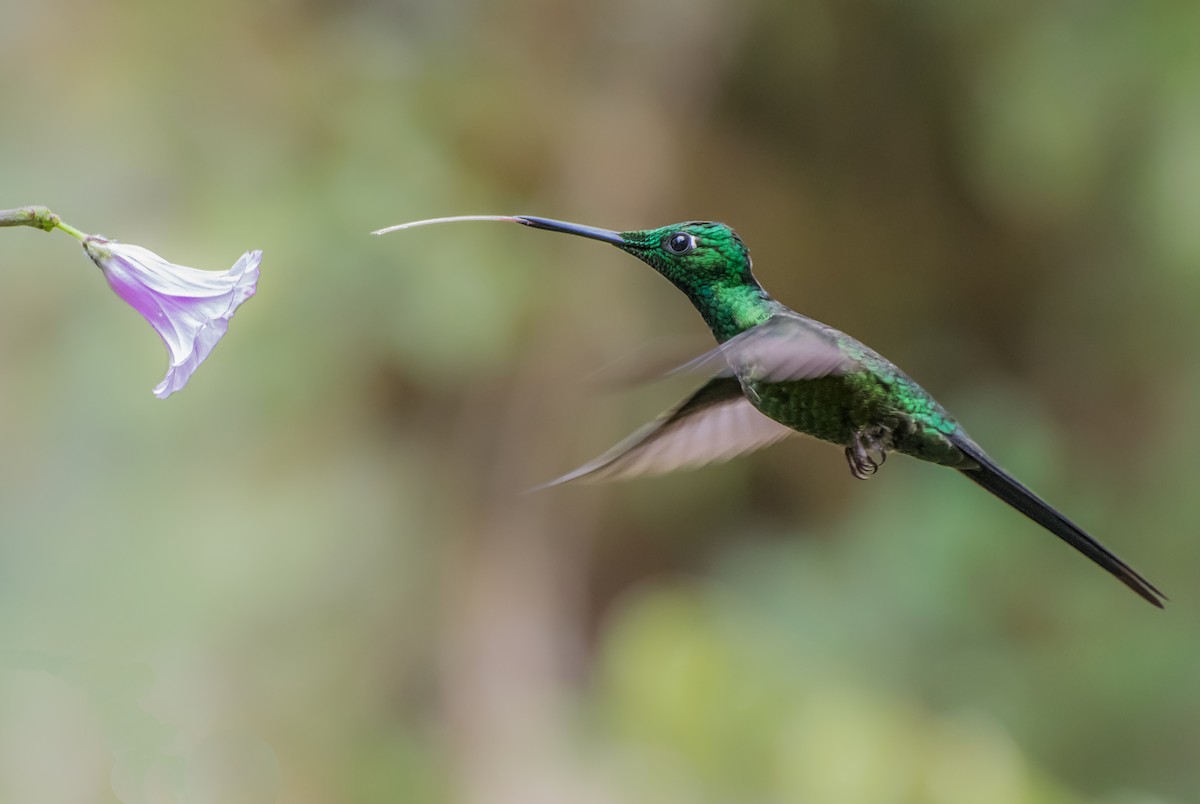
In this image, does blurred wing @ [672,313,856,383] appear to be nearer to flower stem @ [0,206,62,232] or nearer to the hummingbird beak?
the hummingbird beak

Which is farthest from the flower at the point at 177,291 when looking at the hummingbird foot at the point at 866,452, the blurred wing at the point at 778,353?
the hummingbird foot at the point at 866,452

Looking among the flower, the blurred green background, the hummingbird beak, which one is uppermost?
the blurred green background

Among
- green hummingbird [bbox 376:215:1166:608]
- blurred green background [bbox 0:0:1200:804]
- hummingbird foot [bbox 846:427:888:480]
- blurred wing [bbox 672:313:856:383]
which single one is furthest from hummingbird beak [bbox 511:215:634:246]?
blurred green background [bbox 0:0:1200:804]

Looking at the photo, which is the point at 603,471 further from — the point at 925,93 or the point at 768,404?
the point at 925,93

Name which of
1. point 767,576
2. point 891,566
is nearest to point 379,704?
point 767,576

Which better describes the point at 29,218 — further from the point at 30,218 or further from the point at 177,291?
the point at 177,291

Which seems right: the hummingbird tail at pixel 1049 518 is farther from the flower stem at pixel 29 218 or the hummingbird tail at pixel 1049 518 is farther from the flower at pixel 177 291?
the flower stem at pixel 29 218

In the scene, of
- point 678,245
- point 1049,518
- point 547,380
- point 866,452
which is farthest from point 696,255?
point 547,380
